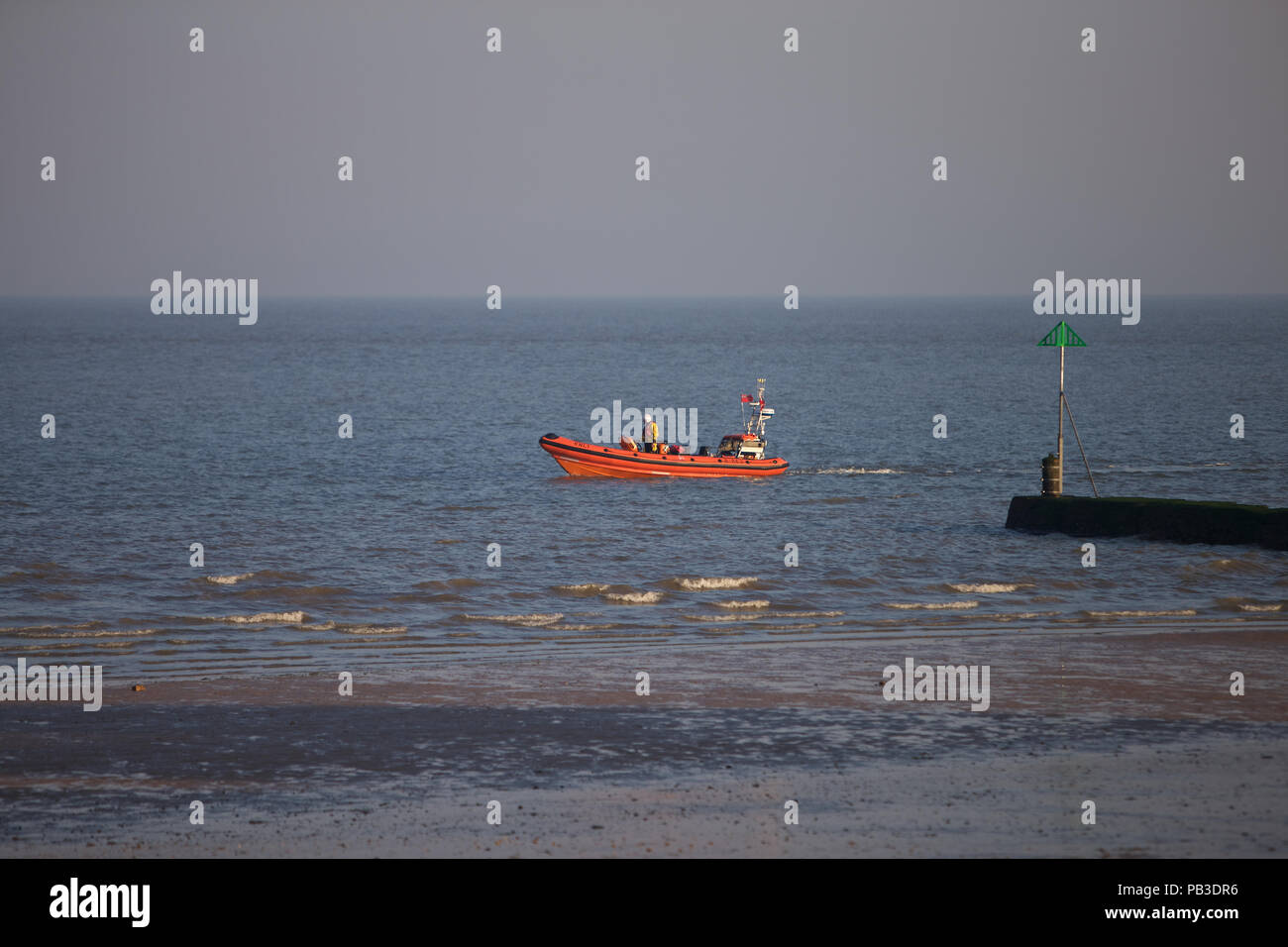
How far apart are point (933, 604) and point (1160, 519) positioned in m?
9.30

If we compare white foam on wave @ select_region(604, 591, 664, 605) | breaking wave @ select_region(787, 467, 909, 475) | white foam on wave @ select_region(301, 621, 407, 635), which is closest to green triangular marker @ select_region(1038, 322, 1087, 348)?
white foam on wave @ select_region(604, 591, 664, 605)

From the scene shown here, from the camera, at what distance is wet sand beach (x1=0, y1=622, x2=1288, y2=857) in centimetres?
1304

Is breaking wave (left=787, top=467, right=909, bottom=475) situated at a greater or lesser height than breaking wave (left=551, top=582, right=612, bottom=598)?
greater

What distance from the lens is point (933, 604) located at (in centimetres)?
2780

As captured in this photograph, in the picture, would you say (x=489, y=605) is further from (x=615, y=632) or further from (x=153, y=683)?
(x=153, y=683)

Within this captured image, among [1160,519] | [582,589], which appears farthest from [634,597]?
[1160,519]

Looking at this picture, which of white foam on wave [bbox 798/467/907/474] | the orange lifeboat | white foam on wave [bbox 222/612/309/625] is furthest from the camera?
white foam on wave [bbox 798/467/907/474]

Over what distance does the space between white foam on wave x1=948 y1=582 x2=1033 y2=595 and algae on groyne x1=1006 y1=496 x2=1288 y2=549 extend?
20.0 ft

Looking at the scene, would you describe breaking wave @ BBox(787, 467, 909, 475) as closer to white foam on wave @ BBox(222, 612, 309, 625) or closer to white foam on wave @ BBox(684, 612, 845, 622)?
white foam on wave @ BBox(684, 612, 845, 622)

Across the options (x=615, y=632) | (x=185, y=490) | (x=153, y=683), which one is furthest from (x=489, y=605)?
(x=185, y=490)

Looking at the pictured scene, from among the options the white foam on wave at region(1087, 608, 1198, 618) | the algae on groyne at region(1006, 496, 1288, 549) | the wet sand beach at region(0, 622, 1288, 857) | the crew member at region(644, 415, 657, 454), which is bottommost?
the wet sand beach at region(0, 622, 1288, 857)

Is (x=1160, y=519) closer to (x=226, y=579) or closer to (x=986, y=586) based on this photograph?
(x=986, y=586)

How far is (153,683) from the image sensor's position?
813 inches

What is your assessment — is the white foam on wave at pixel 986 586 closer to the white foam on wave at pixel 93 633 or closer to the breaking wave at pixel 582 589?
the breaking wave at pixel 582 589
